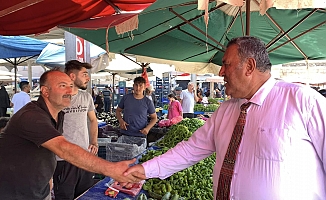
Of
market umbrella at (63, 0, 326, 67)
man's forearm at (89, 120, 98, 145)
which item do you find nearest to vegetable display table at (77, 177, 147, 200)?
man's forearm at (89, 120, 98, 145)

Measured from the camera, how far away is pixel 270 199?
1.59m

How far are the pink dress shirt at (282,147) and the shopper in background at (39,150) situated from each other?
0.97 meters

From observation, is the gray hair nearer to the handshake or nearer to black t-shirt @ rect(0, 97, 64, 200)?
the handshake

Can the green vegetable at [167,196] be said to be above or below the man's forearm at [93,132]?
below

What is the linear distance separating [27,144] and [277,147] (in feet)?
5.91

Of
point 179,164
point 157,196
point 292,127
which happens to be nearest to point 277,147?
point 292,127

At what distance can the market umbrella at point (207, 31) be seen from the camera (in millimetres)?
4191

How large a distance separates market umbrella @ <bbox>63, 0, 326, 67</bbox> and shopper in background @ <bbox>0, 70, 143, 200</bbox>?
1.38 metres

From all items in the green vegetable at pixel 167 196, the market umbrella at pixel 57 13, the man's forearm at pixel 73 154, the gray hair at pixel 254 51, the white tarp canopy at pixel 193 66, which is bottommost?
the green vegetable at pixel 167 196

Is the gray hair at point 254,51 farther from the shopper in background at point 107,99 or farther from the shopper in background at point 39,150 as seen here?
the shopper in background at point 107,99

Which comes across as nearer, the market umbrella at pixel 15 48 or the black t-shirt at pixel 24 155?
the black t-shirt at pixel 24 155

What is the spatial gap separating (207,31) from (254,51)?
4.13m

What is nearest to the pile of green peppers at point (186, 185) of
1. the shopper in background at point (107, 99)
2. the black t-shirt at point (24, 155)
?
the black t-shirt at point (24, 155)

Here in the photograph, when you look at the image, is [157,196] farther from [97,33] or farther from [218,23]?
[218,23]
